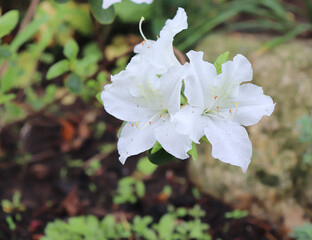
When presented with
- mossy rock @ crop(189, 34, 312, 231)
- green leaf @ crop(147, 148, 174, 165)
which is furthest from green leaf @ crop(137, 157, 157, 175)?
green leaf @ crop(147, 148, 174, 165)

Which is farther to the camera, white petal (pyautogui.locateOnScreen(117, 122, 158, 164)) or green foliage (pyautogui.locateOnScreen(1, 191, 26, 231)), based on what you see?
green foliage (pyautogui.locateOnScreen(1, 191, 26, 231))

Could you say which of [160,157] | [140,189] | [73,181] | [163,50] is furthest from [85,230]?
[163,50]

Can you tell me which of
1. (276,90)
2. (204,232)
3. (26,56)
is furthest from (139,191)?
(26,56)

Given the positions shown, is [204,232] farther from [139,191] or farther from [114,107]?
[114,107]

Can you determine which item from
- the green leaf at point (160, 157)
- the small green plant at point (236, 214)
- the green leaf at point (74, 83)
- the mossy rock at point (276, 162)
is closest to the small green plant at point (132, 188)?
the mossy rock at point (276, 162)

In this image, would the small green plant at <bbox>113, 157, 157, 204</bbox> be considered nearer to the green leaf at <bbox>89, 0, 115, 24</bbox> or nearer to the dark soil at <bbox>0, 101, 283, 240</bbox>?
the dark soil at <bbox>0, 101, 283, 240</bbox>
